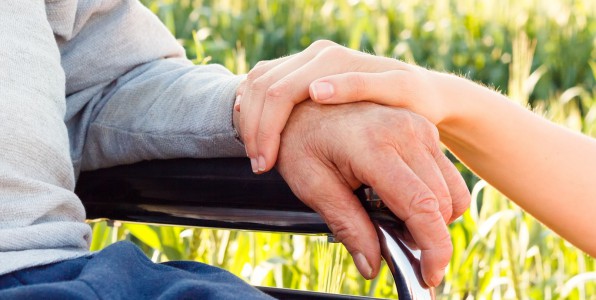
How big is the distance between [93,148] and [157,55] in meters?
0.17

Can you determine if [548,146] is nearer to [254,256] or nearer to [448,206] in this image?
[448,206]

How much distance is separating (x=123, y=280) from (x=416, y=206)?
1.07 ft

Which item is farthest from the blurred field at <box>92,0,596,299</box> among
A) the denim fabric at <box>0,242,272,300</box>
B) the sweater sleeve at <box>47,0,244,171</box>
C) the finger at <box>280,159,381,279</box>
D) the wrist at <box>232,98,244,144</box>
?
the denim fabric at <box>0,242,272,300</box>

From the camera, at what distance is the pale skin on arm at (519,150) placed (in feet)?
3.82

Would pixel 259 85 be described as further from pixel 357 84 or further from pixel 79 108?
pixel 79 108

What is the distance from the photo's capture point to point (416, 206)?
1.05 metres

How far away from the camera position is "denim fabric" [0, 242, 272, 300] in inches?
33.0

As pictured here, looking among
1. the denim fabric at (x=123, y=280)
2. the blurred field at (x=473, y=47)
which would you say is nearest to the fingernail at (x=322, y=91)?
the denim fabric at (x=123, y=280)

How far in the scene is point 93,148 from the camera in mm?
1381

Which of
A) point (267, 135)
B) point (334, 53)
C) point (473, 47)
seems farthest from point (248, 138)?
point (473, 47)

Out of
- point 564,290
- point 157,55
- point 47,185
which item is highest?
point 157,55

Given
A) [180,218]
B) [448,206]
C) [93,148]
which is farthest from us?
[93,148]

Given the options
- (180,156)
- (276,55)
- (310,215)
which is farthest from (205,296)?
(276,55)

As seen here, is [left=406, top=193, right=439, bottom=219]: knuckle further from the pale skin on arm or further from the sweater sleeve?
the sweater sleeve
